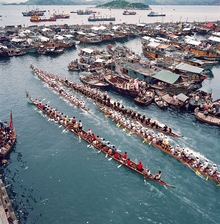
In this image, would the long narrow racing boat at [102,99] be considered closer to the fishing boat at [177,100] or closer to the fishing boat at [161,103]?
the fishing boat at [161,103]

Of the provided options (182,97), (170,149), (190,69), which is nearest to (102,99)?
(182,97)

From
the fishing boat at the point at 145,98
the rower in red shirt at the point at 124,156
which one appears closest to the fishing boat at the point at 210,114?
the fishing boat at the point at 145,98

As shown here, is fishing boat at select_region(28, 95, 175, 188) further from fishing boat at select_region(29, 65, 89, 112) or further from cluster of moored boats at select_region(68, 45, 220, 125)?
cluster of moored boats at select_region(68, 45, 220, 125)

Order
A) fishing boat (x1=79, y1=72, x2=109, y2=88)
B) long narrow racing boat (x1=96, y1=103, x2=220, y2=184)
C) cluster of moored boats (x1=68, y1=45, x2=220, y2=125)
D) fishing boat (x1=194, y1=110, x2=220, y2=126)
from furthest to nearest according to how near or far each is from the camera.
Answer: fishing boat (x1=79, y1=72, x2=109, y2=88)
cluster of moored boats (x1=68, y1=45, x2=220, y2=125)
fishing boat (x1=194, y1=110, x2=220, y2=126)
long narrow racing boat (x1=96, y1=103, x2=220, y2=184)

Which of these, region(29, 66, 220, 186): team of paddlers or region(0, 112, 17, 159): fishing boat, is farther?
region(0, 112, 17, 159): fishing boat

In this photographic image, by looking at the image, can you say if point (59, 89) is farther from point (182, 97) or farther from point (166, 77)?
point (182, 97)

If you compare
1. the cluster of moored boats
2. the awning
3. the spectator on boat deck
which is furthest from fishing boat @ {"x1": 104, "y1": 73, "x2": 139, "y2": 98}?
the spectator on boat deck

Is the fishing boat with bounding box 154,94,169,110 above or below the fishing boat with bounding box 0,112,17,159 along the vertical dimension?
below
